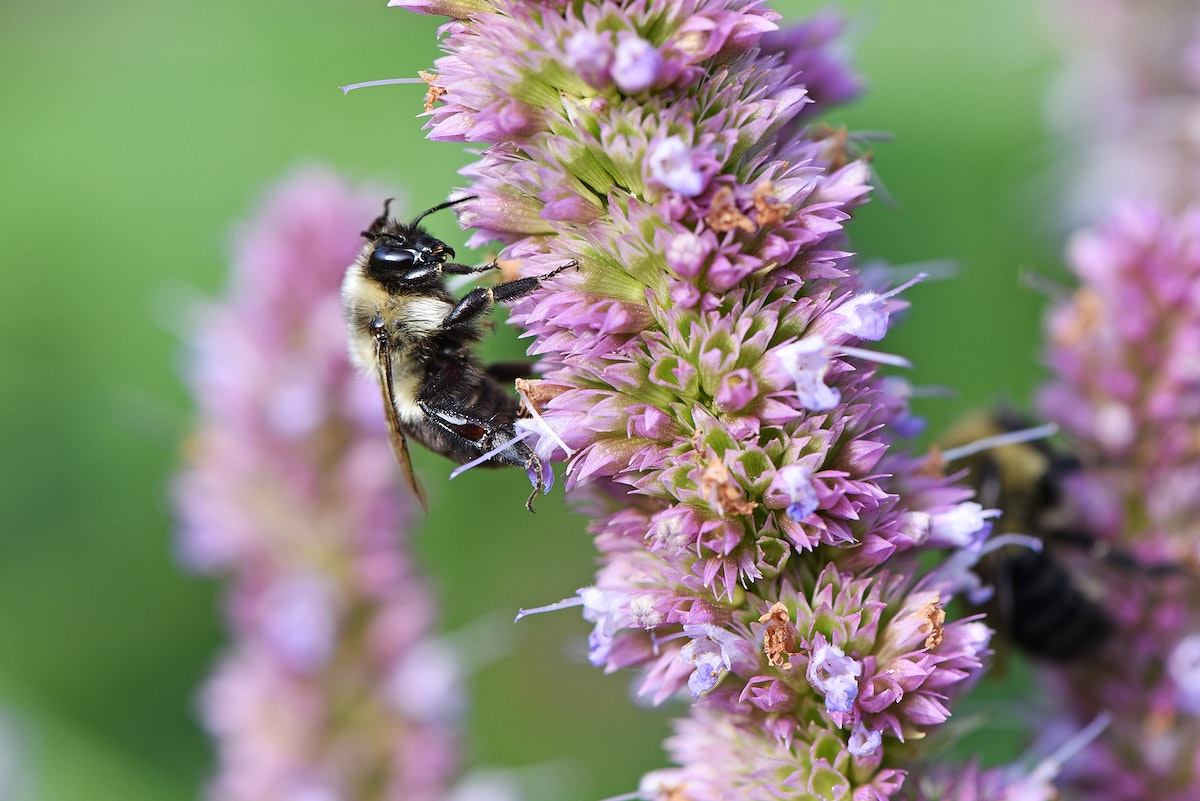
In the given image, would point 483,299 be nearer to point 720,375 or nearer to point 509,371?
point 509,371

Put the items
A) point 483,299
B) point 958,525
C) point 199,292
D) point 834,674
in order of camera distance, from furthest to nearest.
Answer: point 199,292, point 483,299, point 958,525, point 834,674

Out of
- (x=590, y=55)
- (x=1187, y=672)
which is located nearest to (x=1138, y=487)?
(x=1187, y=672)

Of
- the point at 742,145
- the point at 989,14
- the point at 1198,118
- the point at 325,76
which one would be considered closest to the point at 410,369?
the point at 742,145

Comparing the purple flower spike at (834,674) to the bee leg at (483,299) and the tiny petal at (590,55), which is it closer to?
the bee leg at (483,299)

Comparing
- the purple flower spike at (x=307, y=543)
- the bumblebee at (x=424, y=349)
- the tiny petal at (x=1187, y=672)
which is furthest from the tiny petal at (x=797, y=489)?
the purple flower spike at (x=307, y=543)

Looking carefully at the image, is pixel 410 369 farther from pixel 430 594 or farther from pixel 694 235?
pixel 430 594

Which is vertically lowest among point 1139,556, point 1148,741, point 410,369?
point 1148,741
